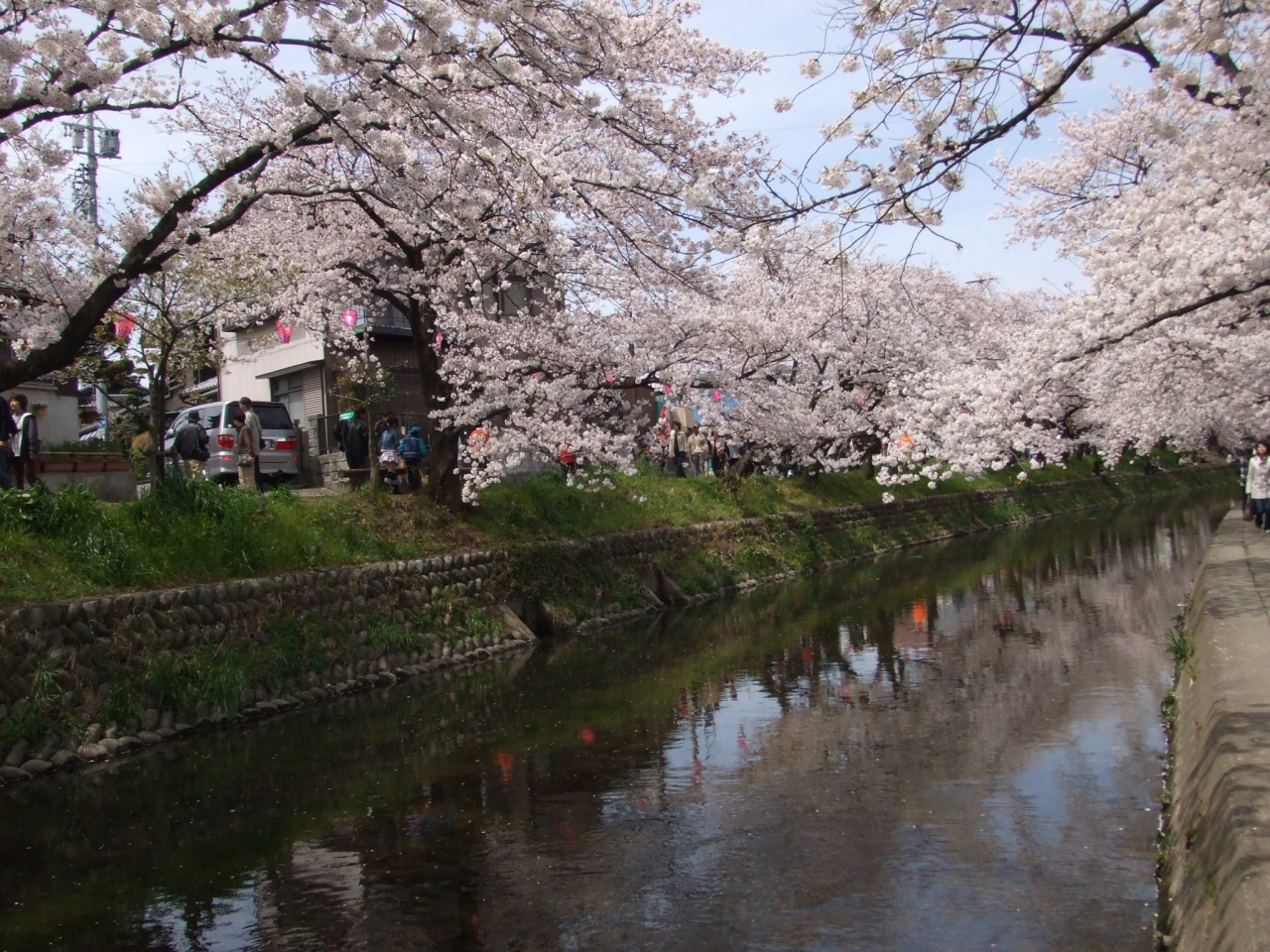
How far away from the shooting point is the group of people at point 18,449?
1308cm

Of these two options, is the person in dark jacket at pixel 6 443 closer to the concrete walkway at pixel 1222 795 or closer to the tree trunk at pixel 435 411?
the tree trunk at pixel 435 411

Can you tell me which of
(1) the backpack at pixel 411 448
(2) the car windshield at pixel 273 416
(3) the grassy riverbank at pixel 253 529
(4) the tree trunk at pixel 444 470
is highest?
(2) the car windshield at pixel 273 416

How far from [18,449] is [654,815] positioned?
11.0 m

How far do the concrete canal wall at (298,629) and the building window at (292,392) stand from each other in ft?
43.0

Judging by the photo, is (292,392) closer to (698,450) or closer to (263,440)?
(263,440)

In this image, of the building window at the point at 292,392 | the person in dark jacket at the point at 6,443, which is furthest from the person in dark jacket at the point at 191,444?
the building window at the point at 292,392

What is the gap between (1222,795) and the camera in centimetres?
434

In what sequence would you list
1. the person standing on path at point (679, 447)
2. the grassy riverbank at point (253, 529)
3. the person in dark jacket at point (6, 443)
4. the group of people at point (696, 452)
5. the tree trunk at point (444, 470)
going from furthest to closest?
the person standing on path at point (679, 447) < the group of people at point (696, 452) < the tree trunk at point (444, 470) < the person in dark jacket at point (6, 443) < the grassy riverbank at point (253, 529)

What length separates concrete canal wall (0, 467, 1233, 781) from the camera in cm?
922

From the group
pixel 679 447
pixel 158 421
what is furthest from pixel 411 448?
pixel 679 447

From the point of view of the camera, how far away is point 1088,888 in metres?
5.09

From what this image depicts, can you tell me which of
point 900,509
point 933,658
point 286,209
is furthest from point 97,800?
point 900,509

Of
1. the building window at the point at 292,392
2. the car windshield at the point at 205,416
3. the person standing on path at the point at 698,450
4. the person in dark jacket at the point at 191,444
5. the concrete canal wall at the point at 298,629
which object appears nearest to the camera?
the concrete canal wall at the point at 298,629

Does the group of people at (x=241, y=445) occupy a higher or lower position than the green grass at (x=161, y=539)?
higher
